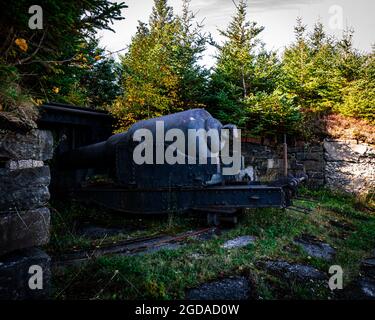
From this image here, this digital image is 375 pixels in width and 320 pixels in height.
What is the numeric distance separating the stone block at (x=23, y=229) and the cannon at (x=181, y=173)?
3.87 metres

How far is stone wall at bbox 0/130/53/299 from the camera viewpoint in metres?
2.15

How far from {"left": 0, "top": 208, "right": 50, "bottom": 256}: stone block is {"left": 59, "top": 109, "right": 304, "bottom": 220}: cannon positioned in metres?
3.87

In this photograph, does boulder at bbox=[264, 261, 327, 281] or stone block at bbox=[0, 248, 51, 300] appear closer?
stone block at bbox=[0, 248, 51, 300]

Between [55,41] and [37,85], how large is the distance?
1.20 m

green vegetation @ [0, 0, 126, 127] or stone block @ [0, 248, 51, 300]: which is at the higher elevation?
green vegetation @ [0, 0, 126, 127]

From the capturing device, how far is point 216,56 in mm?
12344

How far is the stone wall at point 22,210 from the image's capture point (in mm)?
2150

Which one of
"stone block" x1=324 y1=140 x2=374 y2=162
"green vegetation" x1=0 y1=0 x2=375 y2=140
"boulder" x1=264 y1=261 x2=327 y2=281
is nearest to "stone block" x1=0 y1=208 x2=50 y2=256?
"boulder" x1=264 y1=261 x2=327 y2=281

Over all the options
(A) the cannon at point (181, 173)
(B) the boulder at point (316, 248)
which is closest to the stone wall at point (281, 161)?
(A) the cannon at point (181, 173)

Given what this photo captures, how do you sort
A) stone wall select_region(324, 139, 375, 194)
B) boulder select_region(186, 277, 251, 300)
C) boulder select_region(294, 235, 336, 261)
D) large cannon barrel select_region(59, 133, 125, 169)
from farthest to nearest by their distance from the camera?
stone wall select_region(324, 139, 375, 194)
large cannon barrel select_region(59, 133, 125, 169)
boulder select_region(294, 235, 336, 261)
boulder select_region(186, 277, 251, 300)

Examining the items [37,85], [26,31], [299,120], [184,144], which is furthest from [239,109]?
[26,31]

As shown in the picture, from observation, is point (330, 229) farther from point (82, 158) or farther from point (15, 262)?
point (82, 158)

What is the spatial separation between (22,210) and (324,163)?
11.3 m

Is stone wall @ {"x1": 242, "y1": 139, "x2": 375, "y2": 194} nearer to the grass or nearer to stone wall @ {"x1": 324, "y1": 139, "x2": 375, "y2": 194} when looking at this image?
stone wall @ {"x1": 324, "y1": 139, "x2": 375, "y2": 194}
